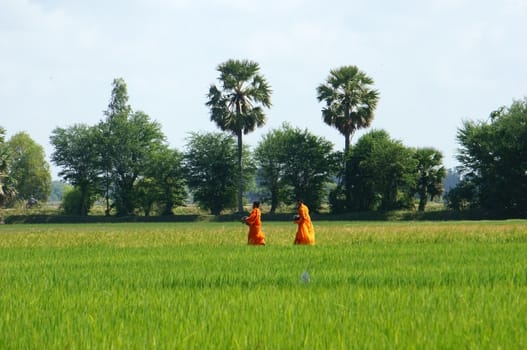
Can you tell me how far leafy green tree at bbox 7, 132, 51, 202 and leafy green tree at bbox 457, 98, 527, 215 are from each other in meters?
69.6

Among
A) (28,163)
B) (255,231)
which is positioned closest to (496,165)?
(255,231)

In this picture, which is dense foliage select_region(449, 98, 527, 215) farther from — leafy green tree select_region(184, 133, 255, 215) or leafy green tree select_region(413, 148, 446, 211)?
leafy green tree select_region(184, 133, 255, 215)

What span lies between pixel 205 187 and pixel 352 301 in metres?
72.9

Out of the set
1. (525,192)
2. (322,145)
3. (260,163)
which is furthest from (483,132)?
(260,163)

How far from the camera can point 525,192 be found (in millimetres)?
64312

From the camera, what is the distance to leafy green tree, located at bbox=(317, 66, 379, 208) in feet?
245

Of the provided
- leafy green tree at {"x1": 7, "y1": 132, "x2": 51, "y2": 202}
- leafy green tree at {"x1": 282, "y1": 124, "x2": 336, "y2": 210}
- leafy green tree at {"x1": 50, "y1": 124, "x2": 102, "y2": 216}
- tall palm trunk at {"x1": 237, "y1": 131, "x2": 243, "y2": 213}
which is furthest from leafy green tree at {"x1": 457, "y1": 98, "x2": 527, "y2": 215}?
leafy green tree at {"x1": 7, "y1": 132, "x2": 51, "y2": 202}

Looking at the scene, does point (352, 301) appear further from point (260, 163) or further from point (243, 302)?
point (260, 163)

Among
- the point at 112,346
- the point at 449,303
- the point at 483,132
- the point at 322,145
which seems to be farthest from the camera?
the point at 322,145

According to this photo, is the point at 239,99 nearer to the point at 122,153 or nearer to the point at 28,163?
the point at 122,153

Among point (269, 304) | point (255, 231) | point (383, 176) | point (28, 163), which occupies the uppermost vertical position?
point (28, 163)

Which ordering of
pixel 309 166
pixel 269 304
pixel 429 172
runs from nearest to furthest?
pixel 269 304, pixel 429 172, pixel 309 166

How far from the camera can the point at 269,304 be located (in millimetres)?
9188

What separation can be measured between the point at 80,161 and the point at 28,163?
28668 mm
